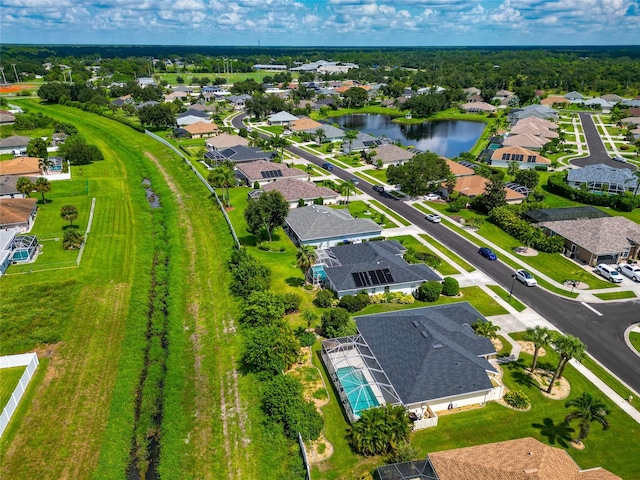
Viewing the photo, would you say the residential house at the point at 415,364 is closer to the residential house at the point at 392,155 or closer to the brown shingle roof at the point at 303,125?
the residential house at the point at 392,155

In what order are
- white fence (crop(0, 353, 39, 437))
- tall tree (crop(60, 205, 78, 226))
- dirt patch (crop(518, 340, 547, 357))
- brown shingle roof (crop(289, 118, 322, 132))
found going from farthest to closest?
brown shingle roof (crop(289, 118, 322, 132)), tall tree (crop(60, 205, 78, 226)), dirt patch (crop(518, 340, 547, 357)), white fence (crop(0, 353, 39, 437))

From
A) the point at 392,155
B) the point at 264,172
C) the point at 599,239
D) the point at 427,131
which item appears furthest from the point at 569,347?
the point at 427,131

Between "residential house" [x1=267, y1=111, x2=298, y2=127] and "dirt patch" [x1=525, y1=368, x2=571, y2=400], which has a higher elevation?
"residential house" [x1=267, y1=111, x2=298, y2=127]

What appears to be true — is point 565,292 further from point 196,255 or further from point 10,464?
point 10,464

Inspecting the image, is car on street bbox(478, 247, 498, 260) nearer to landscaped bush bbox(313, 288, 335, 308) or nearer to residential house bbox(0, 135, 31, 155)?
landscaped bush bbox(313, 288, 335, 308)

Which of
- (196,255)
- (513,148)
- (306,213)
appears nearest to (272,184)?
(306,213)

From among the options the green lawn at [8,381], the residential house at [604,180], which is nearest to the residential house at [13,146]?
the green lawn at [8,381]

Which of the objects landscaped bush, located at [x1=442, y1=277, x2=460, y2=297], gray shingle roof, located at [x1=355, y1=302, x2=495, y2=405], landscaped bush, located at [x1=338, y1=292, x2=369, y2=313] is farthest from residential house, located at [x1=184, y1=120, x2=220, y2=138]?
gray shingle roof, located at [x1=355, y1=302, x2=495, y2=405]

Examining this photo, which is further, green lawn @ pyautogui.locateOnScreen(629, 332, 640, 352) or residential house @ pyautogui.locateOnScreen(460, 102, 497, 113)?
residential house @ pyautogui.locateOnScreen(460, 102, 497, 113)
